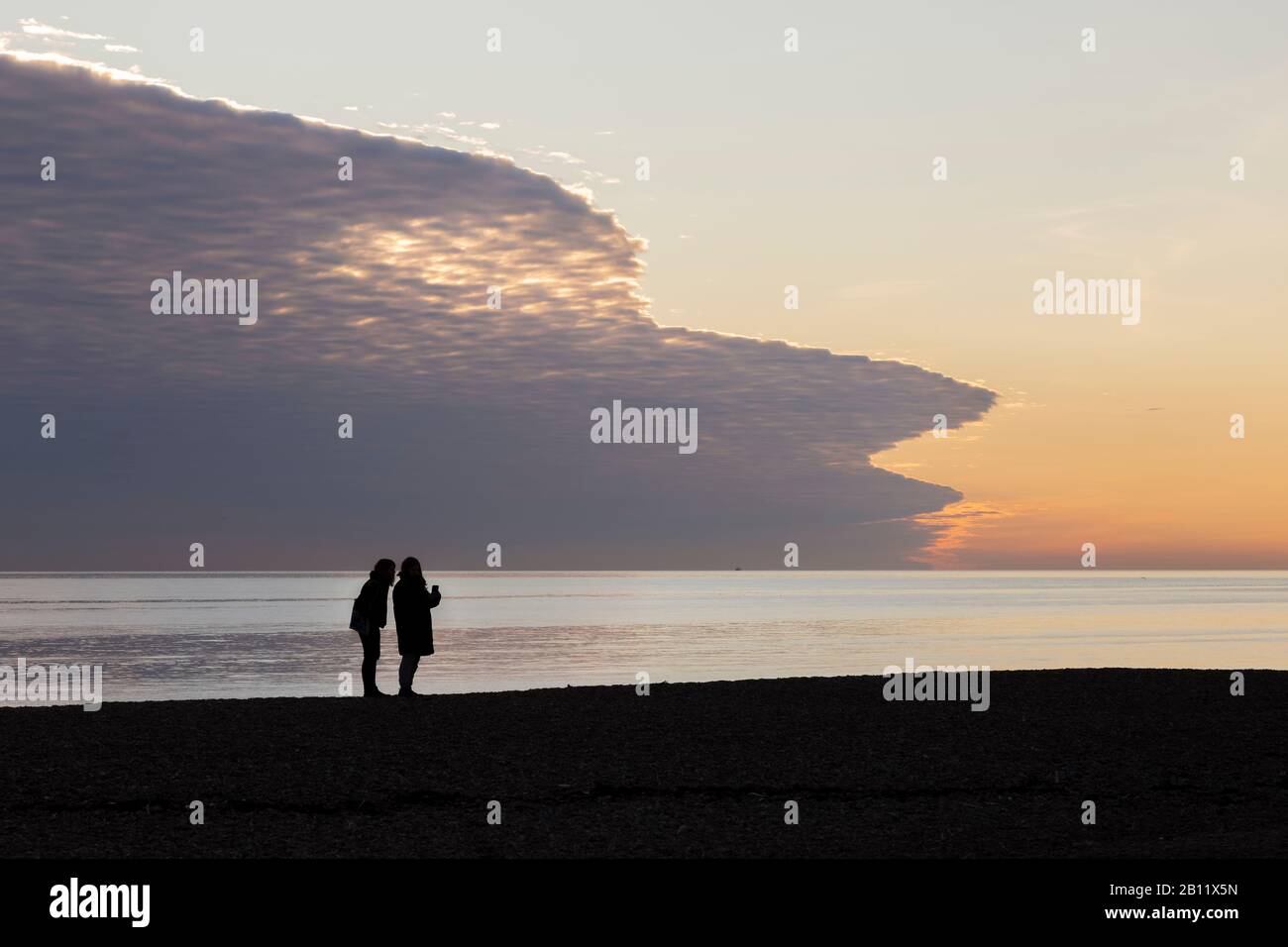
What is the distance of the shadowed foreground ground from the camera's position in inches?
494

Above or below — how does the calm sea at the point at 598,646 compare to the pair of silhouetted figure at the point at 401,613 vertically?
below

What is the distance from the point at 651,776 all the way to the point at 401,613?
27.1 ft

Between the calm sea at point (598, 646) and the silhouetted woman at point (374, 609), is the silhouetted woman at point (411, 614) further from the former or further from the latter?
the calm sea at point (598, 646)

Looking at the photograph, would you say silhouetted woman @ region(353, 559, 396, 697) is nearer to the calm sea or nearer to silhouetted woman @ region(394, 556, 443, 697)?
silhouetted woman @ region(394, 556, 443, 697)

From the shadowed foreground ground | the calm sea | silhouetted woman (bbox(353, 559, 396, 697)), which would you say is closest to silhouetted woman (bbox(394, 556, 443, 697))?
silhouetted woman (bbox(353, 559, 396, 697))

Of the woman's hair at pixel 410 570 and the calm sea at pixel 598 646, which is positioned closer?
the woman's hair at pixel 410 570

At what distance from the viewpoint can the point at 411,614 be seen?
72.7 feet

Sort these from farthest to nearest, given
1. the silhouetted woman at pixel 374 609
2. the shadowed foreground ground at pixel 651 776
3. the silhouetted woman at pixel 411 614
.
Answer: the silhouetted woman at pixel 411 614 → the silhouetted woman at pixel 374 609 → the shadowed foreground ground at pixel 651 776

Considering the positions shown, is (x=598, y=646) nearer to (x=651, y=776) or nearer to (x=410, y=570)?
(x=410, y=570)

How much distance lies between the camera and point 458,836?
12.7m

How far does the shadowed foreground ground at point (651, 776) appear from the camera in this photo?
41.2 ft

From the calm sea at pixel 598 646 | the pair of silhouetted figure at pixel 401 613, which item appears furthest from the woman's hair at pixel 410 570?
the calm sea at pixel 598 646

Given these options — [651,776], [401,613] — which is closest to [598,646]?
[401,613]

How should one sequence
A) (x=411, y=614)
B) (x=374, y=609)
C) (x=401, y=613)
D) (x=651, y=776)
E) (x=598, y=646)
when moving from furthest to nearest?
(x=598, y=646)
(x=401, y=613)
(x=411, y=614)
(x=374, y=609)
(x=651, y=776)
